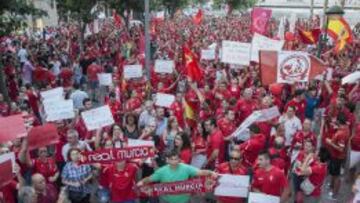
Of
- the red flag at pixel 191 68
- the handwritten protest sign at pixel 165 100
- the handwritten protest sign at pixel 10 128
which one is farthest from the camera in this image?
the red flag at pixel 191 68

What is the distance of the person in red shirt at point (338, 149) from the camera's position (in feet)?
29.2

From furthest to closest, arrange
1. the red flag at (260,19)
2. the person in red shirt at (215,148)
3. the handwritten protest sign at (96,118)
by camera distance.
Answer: the red flag at (260,19), the handwritten protest sign at (96,118), the person in red shirt at (215,148)

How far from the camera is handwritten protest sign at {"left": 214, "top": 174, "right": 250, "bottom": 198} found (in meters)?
6.76

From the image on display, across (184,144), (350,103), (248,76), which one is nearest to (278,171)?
(184,144)

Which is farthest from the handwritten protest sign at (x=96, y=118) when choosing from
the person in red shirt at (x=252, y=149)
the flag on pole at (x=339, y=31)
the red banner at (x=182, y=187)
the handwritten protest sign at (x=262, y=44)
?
the flag on pole at (x=339, y=31)

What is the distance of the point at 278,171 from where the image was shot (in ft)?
22.3

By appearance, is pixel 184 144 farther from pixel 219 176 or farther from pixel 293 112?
pixel 293 112

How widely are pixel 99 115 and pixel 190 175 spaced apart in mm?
2632

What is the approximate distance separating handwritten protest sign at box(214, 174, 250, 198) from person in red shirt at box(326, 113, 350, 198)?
266cm

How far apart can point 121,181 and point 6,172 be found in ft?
4.97

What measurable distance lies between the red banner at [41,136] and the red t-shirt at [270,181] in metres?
2.77

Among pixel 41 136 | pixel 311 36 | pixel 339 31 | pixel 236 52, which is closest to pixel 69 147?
pixel 41 136

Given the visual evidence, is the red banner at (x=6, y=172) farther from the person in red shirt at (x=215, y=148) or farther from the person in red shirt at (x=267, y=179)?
the person in red shirt at (x=215, y=148)

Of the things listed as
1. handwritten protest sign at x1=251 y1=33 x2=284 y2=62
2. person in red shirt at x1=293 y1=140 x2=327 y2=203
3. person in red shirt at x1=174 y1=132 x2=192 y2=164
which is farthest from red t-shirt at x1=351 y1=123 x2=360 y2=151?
handwritten protest sign at x1=251 y1=33 x2=284 y2=62
